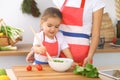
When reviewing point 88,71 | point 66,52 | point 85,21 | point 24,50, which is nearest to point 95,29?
point 85,21

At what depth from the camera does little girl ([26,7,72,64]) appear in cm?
187

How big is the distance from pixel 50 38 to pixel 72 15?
0.72ft

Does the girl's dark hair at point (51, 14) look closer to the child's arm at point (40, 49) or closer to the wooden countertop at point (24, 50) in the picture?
the child's arm at point (40, 49)

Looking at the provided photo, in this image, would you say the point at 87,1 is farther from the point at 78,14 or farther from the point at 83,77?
the point at 83,77

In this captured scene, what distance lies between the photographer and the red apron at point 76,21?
6.60 ft

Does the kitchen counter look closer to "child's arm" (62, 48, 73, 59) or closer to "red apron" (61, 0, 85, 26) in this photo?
"child's arm" (62, 48, 73, 59)

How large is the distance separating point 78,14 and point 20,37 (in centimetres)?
95

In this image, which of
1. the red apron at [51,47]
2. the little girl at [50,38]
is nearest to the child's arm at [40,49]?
the little girl at [50,38]

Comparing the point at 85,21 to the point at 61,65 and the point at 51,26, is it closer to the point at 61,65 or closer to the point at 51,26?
the point at 51,26

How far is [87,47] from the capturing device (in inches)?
81.5

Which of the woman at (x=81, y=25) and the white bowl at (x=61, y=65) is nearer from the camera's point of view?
the white bowl at (x=61, y=65)

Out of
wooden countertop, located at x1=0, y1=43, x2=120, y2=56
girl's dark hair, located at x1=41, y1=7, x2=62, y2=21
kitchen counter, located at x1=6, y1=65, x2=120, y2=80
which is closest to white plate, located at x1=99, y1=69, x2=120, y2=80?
kitchen counter, located at x1=6, y1=65, x2=120, y2=80

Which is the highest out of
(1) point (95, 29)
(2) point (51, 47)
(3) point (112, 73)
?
(1) point (95, 29)

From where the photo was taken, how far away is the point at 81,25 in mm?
2014
